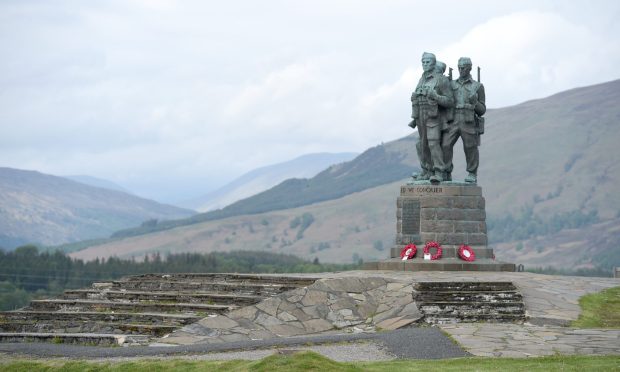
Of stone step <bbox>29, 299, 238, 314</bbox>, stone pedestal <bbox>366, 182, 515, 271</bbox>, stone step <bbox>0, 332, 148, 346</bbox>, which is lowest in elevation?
stone step <bbox>0, 332, 148, 346</bbox>

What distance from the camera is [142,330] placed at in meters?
26.7

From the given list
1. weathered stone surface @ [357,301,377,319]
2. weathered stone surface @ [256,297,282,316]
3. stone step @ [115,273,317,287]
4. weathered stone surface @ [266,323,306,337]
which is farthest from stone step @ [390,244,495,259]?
weathered stone surface @ [266,323,306,337]

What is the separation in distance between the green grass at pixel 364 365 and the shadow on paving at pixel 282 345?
1243mm

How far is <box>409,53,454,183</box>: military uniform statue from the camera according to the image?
37188 mm

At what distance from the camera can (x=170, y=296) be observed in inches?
1182

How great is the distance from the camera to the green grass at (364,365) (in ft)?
61.8

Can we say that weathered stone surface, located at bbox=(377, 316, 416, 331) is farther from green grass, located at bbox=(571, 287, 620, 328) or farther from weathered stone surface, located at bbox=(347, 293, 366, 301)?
green grass, located at bbox=(571, 287, 620, 328)

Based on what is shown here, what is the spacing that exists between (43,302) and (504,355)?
48.1ft

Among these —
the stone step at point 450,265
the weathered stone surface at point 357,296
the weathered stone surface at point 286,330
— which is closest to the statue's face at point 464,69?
the stone step at point 450,265

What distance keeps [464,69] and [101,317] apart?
16057 mm

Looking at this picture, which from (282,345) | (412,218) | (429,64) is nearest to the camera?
(282,345)

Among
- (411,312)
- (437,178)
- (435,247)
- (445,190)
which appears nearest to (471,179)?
(437,178)

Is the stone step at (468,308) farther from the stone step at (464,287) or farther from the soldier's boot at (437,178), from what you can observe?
the soldier's boot at (437,178)

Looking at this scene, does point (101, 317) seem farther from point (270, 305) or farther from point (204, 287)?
point (270, 305)
